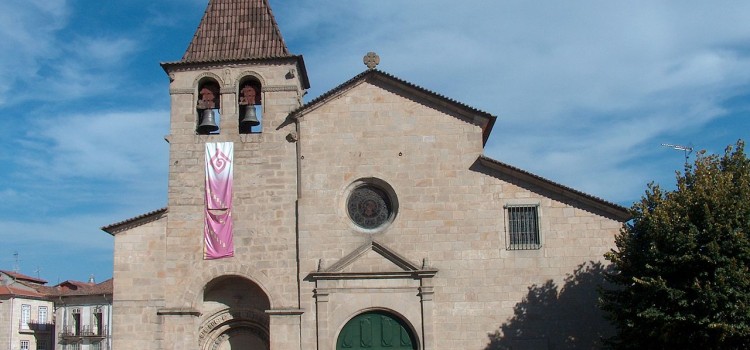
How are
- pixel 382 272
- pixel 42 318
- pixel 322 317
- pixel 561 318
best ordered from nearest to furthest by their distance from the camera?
1. pixel 561 318
2. pixel 322 317
3. pixel 382 272
4. pixel 42 318

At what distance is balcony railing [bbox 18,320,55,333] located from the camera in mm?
56625

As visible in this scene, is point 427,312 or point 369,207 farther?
point 369,207

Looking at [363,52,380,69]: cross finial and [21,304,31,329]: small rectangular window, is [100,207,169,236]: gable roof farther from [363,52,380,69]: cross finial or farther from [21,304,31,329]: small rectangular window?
[21,304,31,329]: small rectangular window

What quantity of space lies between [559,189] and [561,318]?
11.3 feet

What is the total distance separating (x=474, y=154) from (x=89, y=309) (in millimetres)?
39176

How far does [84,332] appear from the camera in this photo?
5244 centimetres

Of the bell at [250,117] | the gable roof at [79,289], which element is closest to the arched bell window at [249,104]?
the bell at [250,117]

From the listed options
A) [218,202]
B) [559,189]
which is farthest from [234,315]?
[559,189]

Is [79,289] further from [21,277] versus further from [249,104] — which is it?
[249,104]

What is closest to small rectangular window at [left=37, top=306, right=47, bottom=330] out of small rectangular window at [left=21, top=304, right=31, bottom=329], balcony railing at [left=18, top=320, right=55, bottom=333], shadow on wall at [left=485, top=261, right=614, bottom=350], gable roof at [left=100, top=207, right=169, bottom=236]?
balcony railing at [left=18, top=320, right=55, bottom=333]

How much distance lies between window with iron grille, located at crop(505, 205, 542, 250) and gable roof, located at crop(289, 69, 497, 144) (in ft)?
8.78

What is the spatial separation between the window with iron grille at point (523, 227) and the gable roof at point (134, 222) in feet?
31.8

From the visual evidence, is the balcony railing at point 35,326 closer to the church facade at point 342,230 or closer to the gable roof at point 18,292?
the gable roof at point 18,292

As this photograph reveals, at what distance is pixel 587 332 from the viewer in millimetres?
21062
